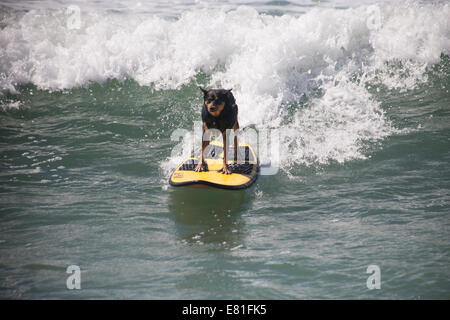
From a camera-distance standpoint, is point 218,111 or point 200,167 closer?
point 218,111

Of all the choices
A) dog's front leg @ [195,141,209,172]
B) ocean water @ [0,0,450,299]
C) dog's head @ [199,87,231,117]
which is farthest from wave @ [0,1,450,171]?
dog's head @ [199,87,231,117]

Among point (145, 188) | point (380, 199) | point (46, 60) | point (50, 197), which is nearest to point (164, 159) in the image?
point (145, 188)

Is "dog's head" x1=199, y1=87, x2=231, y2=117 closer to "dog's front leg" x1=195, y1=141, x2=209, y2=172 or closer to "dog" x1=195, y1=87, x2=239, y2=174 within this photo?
"dog" x1=195, y1=87, x2=239, y2=174

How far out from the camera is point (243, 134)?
8.07 metres

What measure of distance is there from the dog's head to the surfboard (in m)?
0.84

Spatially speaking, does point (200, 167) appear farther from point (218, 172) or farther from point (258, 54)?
point (258, 54)

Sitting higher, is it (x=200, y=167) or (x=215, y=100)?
(x=215, y=100)

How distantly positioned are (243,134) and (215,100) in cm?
263

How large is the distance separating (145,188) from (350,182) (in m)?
2.81

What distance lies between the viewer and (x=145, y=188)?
605cm

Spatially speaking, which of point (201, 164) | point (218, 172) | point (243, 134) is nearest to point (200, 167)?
point (201, 164)

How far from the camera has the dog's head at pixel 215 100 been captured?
5.48m

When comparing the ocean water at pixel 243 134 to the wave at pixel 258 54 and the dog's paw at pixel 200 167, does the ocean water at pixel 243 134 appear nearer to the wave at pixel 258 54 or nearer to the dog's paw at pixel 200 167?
the wave at pixel 258 54

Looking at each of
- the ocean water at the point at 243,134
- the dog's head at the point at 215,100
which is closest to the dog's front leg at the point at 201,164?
the ocean water at the point at 243,134
